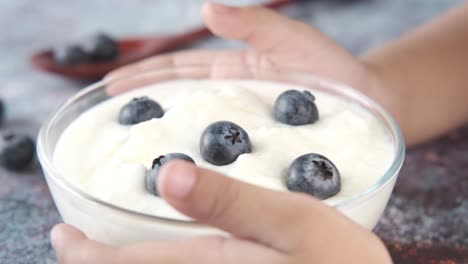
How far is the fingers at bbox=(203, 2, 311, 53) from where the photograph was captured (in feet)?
3.81

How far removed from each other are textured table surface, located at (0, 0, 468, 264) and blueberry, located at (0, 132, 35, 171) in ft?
0.06

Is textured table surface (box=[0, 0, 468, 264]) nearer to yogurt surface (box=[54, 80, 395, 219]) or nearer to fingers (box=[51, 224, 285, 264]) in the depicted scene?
yogurt surface (box=[54, 80, 395, 219])

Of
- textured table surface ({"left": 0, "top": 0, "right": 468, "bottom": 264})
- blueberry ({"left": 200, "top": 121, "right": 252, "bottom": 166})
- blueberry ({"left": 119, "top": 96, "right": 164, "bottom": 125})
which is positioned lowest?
textured table surface ({"left": 0, "top": 0, "right": 468, "bottom": 264})

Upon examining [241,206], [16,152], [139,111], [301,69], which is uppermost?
[241,206]

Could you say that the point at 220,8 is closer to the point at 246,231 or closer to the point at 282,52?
the point at 282,52

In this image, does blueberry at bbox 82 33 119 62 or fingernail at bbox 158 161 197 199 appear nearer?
fingernail at bbox 158 161 197 199

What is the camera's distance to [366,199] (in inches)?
29.2

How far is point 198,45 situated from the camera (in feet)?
5.91

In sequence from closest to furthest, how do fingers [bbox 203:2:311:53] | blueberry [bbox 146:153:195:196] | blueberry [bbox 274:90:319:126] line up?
blueberry [bbox 146:153:195:196] < blueberry [bbox 274:90:319:126] < fingers [bbox 203:2:311:53]

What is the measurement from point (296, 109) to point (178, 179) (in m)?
0.35

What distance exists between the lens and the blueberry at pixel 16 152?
4.13 feet

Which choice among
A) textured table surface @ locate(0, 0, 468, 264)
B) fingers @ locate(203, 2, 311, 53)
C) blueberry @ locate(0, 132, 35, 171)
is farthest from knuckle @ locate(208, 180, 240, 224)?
blueberry @ locate(0, 132, 35, 171)

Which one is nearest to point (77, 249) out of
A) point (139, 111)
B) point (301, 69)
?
point (139, 111)

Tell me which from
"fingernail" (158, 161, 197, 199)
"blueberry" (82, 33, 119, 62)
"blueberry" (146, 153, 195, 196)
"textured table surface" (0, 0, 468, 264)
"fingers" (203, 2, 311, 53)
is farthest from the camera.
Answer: "blueberry" (82, 33, 119, 62)
